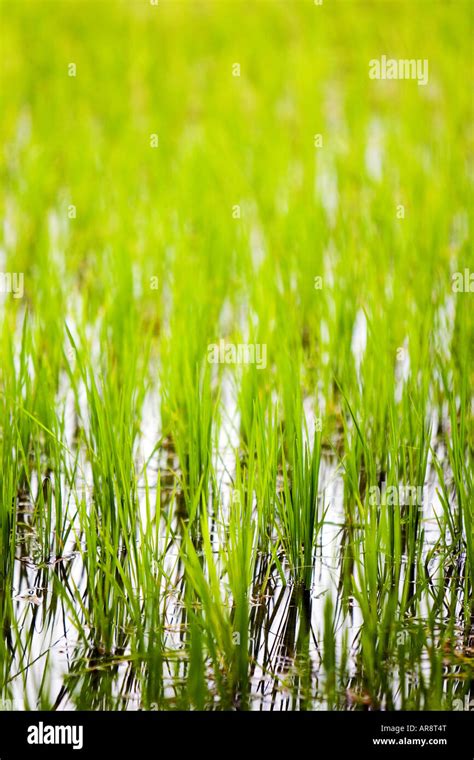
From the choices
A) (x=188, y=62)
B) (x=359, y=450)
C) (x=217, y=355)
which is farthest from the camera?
(x=188, y=62)

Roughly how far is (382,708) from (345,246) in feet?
8.80

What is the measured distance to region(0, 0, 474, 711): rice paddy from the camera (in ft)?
7.62

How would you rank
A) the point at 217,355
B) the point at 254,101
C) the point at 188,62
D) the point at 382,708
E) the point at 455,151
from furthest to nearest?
1. the point at 188,62
2. the point at 254,101
3. the point at 455,151
4. the point at 217,355
5. the point at 382,708

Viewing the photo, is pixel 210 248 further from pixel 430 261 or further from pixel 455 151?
pixel 455 151

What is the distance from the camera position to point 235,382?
3.38 m

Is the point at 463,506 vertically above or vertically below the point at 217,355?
below

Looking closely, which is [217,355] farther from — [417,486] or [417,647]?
[417,647]

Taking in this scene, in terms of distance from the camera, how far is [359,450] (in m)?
3.00

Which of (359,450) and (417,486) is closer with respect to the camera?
(417,486)

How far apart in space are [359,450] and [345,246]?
1.73m

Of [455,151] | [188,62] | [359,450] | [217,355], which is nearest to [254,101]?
[188,62]

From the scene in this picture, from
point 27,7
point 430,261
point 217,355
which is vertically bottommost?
point 217,355

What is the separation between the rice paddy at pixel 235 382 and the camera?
7.62 ft

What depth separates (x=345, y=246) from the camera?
4.49 m
